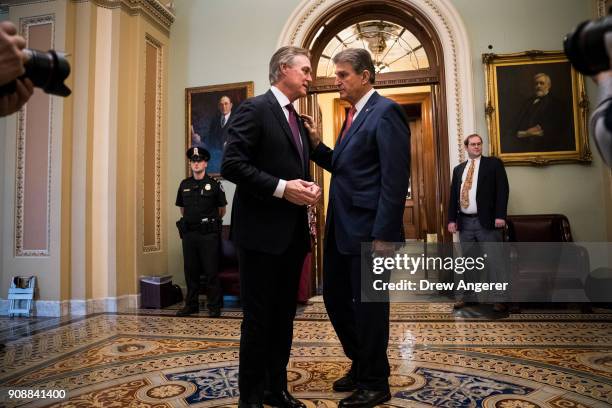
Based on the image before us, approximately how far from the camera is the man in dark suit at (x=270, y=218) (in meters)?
1.76

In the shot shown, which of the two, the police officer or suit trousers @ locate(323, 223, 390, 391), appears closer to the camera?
suit trousers @ locate(323, 223, 390, 391)

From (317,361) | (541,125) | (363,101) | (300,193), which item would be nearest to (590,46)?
(300,193)

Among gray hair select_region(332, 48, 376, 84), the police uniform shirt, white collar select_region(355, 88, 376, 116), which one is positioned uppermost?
gray hair select_region(332, 48, 376, 84)

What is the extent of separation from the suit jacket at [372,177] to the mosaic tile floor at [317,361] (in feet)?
2.66

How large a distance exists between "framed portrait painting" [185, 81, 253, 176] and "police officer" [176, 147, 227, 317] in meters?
Answer: 1.14

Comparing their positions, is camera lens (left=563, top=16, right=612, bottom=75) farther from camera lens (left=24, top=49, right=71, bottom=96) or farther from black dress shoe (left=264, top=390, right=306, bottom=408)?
black dress shoe (left=264, top=390, right=306, bottom=408)

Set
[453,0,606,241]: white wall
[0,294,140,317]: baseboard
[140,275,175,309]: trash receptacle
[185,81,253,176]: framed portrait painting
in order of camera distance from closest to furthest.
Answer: [0,294,140,317]: baseboard, [140,275,175,309]: trash receptacle, [453,0,606,241]: white wall, [185,81,253,176]: framed portrait painting

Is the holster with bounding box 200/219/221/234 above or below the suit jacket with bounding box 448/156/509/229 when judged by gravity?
below

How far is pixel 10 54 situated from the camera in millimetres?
1032

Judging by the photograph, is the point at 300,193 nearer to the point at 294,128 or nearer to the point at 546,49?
the point at 294,128

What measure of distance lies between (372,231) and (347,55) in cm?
88

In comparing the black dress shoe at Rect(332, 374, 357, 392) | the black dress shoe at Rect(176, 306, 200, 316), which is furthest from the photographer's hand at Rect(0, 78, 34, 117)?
the black dress shoe at Rect(176, 306, 200, 316)

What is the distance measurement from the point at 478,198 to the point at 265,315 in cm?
327

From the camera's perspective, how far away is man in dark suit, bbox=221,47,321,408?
1.76 metres
